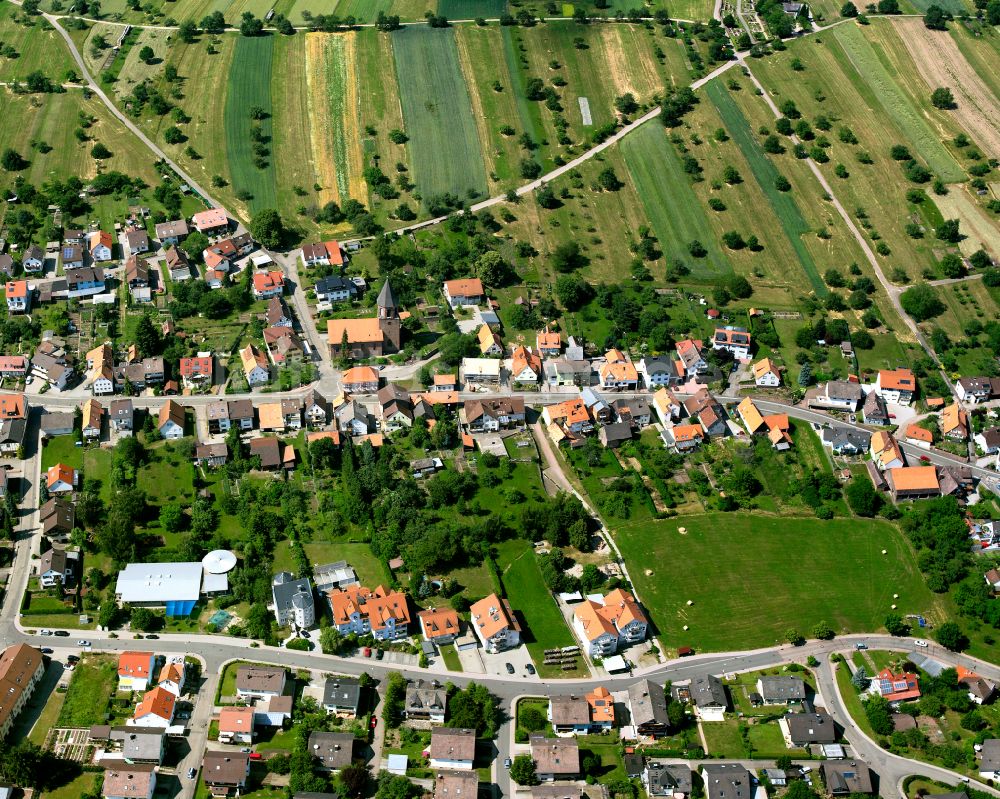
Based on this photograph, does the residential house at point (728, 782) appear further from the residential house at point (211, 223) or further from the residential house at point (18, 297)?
the residential house at point (18, 297)

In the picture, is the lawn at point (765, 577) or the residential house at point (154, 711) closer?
the residential house at point (154, 711)

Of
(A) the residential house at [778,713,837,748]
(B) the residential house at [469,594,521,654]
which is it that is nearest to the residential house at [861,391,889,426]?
(A) the residential house at [778,713,837,748]

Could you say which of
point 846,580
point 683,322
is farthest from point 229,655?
point 683,322

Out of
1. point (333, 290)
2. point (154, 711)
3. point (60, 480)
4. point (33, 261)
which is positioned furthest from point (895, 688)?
point (33, 261)

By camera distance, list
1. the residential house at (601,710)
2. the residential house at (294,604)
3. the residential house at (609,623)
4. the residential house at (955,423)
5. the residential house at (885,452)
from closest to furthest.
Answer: the residential house at (601,710) → the residential house at (609,623) → the residential house at (294,604) → the residential house at (885,452) → the residential house at (955,423)

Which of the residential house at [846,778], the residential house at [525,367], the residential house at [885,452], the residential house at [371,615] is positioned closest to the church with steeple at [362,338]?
the residential house at [525,367]

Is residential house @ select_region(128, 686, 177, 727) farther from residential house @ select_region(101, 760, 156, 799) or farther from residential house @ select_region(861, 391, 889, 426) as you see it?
residential house @ select_region(861, 391, 889, 426)
